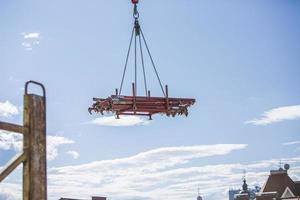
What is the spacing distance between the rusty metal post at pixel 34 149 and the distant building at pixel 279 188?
56322 millimetres

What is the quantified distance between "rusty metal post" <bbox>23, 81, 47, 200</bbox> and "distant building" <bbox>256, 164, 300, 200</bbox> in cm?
5632

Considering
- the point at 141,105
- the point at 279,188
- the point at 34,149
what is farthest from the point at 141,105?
the point at 279,188

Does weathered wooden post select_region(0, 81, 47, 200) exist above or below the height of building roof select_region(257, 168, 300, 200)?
below

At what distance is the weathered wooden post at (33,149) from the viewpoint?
5.13m

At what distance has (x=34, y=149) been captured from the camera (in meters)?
5.27

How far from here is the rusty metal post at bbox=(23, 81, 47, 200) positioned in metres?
5.15

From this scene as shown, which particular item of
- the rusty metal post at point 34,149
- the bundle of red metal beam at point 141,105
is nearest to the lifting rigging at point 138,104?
the bundle of red metal beam at point 141,105

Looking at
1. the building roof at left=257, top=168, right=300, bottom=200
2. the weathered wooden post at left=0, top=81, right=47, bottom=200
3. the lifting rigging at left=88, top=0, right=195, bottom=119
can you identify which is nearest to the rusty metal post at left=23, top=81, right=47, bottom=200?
the weathered wooden post at left=0, top=81, right=47, bottom=200

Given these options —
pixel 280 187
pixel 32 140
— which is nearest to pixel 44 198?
pixel 32 140

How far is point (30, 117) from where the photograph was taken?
5328 millimetres

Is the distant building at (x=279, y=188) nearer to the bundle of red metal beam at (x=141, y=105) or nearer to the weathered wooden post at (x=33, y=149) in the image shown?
the bundle of red metal beam at (x=141, y=105)

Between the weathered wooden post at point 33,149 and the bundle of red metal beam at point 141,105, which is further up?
Result: the bundle of red metal beam at point 141,105

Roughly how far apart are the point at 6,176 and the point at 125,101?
7.92 metres

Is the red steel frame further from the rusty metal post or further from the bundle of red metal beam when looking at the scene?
the rusty metal post
